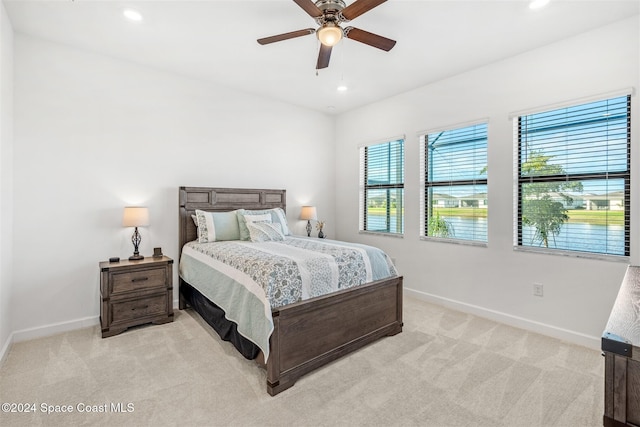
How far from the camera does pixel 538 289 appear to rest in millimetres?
3129

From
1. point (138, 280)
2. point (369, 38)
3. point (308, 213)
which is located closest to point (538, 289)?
point (369, 38)

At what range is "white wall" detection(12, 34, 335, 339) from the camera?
2955 millimetres

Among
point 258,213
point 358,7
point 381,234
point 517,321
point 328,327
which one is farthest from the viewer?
point 381,234

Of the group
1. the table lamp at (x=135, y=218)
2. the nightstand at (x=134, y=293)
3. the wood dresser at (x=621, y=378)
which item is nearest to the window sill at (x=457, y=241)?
the wood dresser at (x=621, y=378)

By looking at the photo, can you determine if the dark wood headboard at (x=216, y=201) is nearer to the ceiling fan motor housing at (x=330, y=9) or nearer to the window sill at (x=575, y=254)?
the ceiling fan motor housing at (x=330, y=9)

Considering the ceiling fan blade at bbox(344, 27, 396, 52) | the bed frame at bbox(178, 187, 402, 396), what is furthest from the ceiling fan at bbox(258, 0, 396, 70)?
the bed frame at bbox(178, 187, 402, 396)

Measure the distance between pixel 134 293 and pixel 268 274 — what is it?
1779 mm

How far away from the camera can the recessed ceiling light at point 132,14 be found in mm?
2555

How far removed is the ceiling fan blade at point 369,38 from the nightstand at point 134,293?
2801 mm

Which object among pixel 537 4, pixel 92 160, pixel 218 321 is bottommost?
pixel 218 321

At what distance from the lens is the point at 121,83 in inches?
135

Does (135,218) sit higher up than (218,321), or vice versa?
(135,218)

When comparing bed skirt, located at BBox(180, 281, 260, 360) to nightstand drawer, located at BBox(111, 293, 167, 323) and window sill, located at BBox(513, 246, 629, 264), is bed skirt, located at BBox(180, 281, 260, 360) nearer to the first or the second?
nightstand drawer, located at BBox(111, 293, 167, 323)

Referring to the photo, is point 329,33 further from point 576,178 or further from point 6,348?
point 6,348
